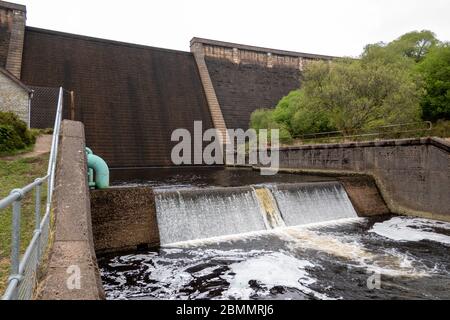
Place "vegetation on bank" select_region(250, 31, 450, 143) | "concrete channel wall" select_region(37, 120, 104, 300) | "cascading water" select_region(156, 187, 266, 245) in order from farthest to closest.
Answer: "vegetation on bank" select_region(250, 31, 450, 143) < "cascading water" select_region(156, 187, 266, 245) < "concrete channel wall" select_region(37, 120, 104, 300)

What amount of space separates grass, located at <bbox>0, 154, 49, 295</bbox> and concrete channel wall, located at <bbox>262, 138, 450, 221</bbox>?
12.4 m

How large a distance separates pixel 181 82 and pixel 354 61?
1551cm

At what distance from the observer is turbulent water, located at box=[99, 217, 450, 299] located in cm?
609

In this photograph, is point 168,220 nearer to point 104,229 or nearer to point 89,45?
point 104,229

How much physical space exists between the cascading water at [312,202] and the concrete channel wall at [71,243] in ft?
22.0

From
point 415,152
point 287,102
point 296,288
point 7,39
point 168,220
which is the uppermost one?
point 7,39

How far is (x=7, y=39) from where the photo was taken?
2456 cm

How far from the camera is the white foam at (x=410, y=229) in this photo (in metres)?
9.74

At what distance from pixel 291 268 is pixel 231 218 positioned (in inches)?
129

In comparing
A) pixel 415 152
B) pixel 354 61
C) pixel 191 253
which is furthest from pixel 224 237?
pixel 354 61

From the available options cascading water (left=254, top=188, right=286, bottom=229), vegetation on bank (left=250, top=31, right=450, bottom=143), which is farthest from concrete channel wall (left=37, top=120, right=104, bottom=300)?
vegetation on bank (left=250, top=31, right=450, bottom=143)

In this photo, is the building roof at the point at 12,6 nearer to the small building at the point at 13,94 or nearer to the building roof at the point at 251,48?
the small building at the point at 13,94

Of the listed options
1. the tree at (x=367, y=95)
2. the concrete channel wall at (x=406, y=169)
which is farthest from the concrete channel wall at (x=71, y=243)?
the tree at (x=367, y=95)

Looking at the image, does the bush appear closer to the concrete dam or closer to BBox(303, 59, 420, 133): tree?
the concrete dam
